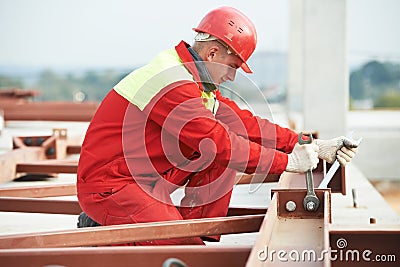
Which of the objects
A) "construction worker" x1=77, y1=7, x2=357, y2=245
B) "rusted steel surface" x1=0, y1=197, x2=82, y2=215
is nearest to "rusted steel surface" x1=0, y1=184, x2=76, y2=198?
"rusted steel surface" x1=0, y1=197, x2=82, y2=215

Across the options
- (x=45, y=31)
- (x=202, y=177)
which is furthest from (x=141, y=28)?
(x=202, y=177)

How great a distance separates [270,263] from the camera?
10.5 feet

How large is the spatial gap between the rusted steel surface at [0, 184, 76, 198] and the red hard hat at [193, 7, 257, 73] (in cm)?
240

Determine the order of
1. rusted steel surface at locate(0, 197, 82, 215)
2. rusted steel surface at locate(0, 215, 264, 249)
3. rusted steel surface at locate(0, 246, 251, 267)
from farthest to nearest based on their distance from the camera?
rusted steel surface at locate(0, 197, 82, 215) → rusted steel surface at locate(0, 215, 264, 249) → rusted steel surface at locate(0, 246, 251, 267)

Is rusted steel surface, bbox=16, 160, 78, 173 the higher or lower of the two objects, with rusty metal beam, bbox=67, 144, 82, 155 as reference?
lower

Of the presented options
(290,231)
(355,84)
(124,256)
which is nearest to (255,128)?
(290,231)

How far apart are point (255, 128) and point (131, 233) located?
1612 millimetres

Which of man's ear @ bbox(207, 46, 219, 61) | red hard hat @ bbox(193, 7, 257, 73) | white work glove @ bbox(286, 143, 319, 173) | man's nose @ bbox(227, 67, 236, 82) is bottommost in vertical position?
white work glove @ bbox(286, 143, 319, 173)

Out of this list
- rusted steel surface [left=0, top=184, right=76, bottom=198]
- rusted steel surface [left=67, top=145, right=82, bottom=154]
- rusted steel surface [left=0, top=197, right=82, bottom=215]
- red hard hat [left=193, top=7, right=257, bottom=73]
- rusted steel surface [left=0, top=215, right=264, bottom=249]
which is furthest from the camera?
rusted steel surface [left=67, top=145, right=82, bottom=154]

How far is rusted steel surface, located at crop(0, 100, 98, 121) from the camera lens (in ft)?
41.6

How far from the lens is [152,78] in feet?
13.5

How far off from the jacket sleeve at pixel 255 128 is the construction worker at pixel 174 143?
484 mm

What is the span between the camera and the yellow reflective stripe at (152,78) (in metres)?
4.08

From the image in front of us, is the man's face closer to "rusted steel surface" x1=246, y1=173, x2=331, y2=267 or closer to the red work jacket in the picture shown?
the red work jacket
